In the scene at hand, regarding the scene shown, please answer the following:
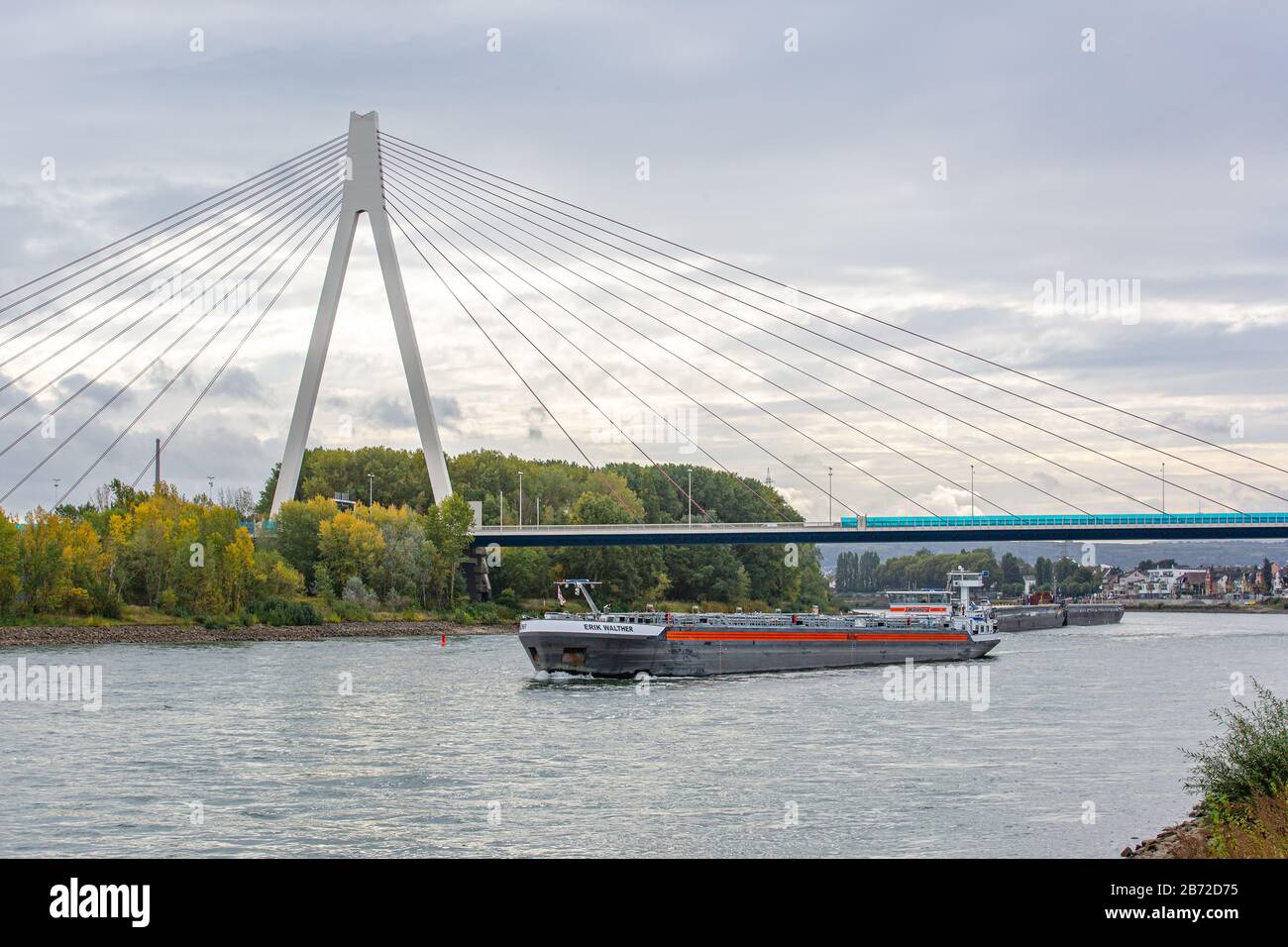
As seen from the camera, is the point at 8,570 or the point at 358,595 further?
the point at 358,595

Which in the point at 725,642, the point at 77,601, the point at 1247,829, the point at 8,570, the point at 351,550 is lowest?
the point at 725,642

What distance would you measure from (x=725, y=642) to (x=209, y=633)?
35.1 meters

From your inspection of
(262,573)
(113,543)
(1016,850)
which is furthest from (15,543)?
(1016,850)

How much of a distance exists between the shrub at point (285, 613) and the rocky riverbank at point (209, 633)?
0.53m

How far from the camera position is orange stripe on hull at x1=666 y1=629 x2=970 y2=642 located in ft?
185

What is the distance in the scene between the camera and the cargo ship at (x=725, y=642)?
53.5m

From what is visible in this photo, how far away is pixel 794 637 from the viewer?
203 ft

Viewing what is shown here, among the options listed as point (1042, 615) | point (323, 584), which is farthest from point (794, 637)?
point (1042, 615)

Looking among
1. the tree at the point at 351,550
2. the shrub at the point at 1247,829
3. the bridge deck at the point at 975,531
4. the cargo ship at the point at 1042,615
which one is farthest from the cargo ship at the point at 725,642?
the cargo ship at the point at 1042,615

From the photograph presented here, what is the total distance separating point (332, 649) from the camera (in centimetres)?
7088

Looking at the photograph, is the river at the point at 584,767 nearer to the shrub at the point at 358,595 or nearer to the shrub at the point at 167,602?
the shrub at the point at 167,602

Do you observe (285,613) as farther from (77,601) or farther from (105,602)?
(77,601)
